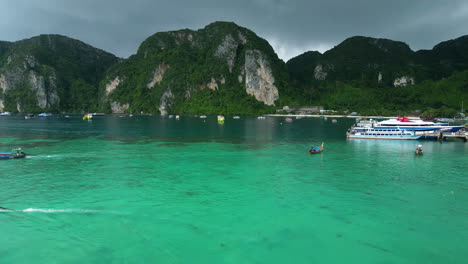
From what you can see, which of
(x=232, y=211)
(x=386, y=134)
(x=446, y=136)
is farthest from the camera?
(x=386, y=134)

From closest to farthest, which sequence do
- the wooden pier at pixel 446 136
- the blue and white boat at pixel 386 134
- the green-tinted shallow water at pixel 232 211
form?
the green-tinted shallow water at pixel 232 211
the wooden pier at pixel 446 136
the blue and white boat at pixel 386 134

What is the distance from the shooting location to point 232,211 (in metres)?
21.0

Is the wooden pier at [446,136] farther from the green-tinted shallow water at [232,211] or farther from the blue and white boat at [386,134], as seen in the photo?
the green-tinted shallow water at [232,211]

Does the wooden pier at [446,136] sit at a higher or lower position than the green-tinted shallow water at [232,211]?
higher

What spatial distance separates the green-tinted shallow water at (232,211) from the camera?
15359 mm

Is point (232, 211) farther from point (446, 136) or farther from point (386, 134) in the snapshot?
point (446, 136)

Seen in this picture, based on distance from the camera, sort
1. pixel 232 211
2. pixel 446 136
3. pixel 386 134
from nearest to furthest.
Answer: pixel 232 211, pixel 446 136, pixel 386 134

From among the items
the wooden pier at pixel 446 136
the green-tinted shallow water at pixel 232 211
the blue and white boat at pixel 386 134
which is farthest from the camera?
the blue and white boat at pixel 386 134

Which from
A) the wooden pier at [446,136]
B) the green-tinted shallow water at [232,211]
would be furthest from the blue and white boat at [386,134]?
the green-tinted shallow water at [232,211]

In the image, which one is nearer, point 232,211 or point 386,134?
point 232,211

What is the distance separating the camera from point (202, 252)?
1534 centimetres

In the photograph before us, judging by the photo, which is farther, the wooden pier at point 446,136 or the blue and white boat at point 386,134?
the blue and white boat at point 386,134

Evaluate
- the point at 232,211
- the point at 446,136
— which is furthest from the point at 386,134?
the point at 232,211

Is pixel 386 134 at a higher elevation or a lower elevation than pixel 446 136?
higher
